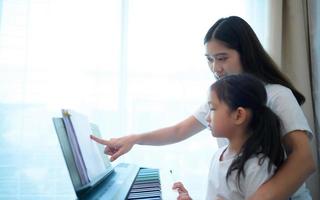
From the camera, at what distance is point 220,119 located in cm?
86

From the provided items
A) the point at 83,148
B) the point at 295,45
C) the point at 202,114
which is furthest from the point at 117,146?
the point at 295,45

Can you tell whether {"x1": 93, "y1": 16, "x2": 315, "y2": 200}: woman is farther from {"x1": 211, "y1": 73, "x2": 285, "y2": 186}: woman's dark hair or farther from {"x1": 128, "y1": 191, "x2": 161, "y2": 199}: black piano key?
{"x1": 128, "y1": 191, "x2": 161, "y2": 199}: black piano key

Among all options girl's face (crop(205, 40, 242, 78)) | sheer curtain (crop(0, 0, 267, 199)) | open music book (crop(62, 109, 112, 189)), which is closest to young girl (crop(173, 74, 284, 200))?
girl's face (crop(205, 40, 242, 78))

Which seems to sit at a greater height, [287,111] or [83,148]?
[287,111]

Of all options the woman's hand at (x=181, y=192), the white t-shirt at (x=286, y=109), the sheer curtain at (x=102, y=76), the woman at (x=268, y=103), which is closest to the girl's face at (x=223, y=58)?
the woman at (x=268, y=103)

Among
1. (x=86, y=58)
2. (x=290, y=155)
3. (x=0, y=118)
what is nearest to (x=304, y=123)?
(x=290, y=155)

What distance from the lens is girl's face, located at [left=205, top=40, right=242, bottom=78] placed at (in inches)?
39.0

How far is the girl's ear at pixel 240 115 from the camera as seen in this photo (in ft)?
2.74

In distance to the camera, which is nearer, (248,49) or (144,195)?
(144,195)

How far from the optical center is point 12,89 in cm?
163

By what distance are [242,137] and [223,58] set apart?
280mm

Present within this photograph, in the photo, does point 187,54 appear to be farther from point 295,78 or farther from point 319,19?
point 319,19

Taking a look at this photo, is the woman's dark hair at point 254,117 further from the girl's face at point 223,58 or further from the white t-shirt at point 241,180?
the girl's face at point 223,58

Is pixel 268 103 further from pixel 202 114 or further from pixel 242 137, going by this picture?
pixel 202 114
